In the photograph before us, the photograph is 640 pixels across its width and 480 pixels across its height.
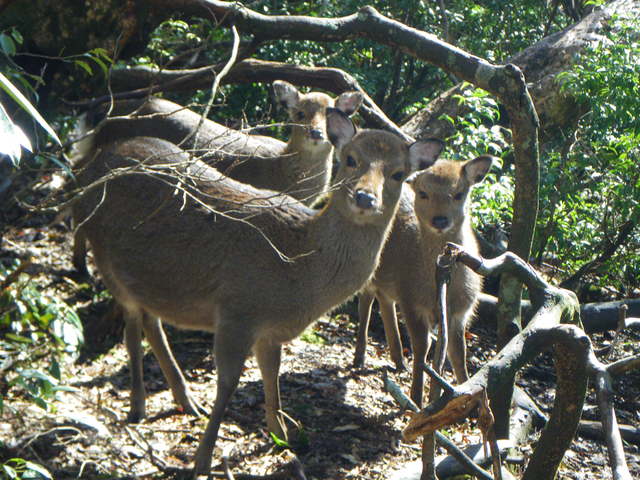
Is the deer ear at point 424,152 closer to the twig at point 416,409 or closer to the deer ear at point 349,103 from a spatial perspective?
the deer ear at point 349,103

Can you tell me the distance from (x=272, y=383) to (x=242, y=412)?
635 millimetres

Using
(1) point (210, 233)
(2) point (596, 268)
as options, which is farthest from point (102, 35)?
(2) point (596, 268)

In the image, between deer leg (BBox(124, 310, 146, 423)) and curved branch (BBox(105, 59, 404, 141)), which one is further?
curved branch (BBox(105, 59, 404, 141))

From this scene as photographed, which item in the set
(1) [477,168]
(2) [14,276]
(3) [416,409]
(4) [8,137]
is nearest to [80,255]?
(2) [14,276]

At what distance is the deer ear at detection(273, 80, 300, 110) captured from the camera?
843 cm

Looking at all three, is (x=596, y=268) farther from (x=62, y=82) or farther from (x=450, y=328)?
(x=62, y=82)

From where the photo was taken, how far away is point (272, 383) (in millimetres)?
5762

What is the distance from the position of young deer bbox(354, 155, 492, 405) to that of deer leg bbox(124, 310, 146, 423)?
2043mm

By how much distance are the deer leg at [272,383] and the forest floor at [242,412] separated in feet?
0.40

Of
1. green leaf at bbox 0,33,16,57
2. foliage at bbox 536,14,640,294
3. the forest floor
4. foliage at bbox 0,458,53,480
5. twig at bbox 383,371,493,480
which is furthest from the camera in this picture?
foliage at bbox 536,14,640,294

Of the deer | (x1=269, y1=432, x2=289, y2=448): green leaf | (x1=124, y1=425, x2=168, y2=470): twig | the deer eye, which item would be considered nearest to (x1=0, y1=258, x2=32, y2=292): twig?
(x1=124, y1=425, x2=168, y2=470): twig

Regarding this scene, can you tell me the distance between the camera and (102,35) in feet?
21.8

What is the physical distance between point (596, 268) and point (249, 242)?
3943mm

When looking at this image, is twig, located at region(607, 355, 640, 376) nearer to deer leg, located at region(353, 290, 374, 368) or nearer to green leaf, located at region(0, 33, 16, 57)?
green leaf, located at region(0, 33, 16, 57)
